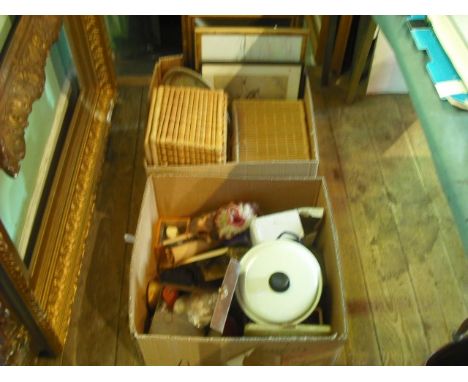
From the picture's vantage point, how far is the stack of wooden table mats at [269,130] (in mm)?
1472

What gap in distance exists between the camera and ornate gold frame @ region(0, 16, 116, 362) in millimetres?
1035

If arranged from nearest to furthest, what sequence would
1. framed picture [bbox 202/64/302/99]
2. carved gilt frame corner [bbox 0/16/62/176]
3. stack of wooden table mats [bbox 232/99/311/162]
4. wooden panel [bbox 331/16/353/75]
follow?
1. carved gilt frame corner [bbox 0/16/62/176]
2. stack of wooden table mats [bbox 232/99/311/162]
3. framed picture [bbox 202/64/302/99]
4. wooden panel [bbox 331/16/353/75]

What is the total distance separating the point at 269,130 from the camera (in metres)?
1.53

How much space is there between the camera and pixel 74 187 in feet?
4.70

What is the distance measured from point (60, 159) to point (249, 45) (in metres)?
0.67

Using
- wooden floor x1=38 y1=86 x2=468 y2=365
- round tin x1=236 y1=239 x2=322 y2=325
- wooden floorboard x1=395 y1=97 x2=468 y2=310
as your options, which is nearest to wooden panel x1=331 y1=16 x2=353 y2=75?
wooden floor x1=38 y1=86 x2=468 y2=365

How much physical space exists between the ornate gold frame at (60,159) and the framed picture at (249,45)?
37 cm

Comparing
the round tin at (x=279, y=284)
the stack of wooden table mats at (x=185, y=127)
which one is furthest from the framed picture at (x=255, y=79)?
the round tin at (x=279, y=284)

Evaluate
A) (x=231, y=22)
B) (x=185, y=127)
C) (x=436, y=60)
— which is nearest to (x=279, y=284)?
(x=185, y=127)

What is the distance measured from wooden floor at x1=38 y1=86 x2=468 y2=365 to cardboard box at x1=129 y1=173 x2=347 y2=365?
18 cm

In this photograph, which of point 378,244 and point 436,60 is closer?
point 436,60

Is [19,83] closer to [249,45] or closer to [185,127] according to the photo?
[185,127]

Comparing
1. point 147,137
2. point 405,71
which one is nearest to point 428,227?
point 405,71

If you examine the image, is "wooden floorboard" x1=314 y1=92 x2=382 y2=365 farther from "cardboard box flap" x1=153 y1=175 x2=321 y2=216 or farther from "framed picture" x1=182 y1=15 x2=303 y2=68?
"framed picture" x1=182 y1=15 x2=303 y2=68
